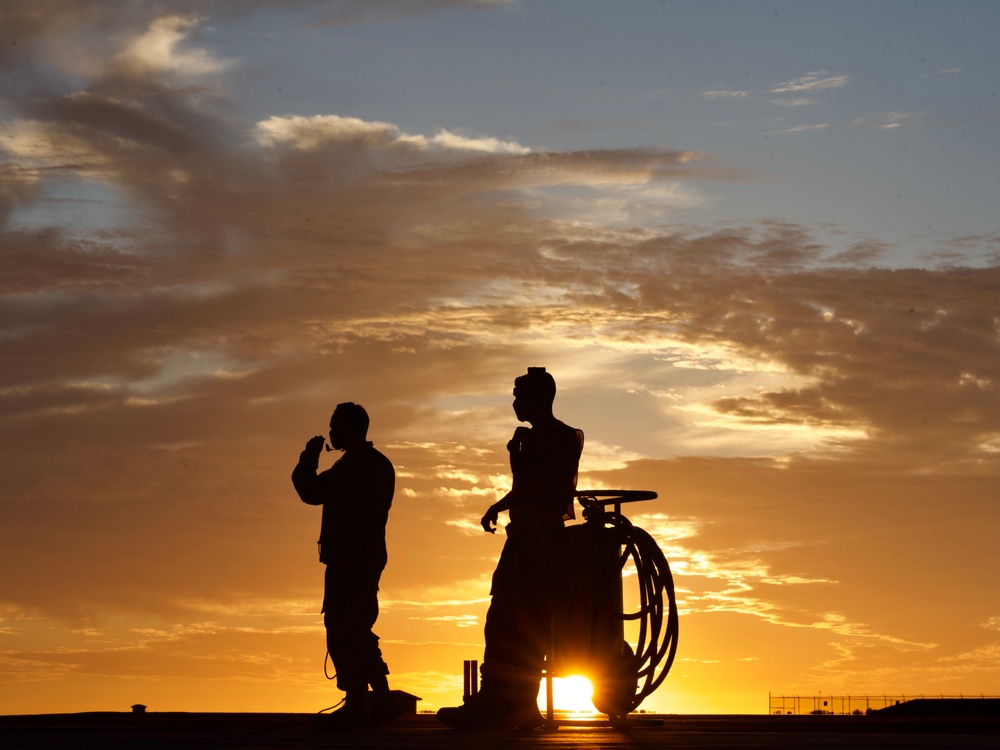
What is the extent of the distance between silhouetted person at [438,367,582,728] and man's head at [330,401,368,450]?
4.78 ft

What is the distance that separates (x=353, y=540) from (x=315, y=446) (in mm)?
938

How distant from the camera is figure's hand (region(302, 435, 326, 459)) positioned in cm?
1368

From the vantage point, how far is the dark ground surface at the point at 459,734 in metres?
9.58

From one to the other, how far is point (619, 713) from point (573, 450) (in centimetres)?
257

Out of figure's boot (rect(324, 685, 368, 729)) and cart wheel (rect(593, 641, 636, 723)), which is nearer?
figure's boot (rect(324, 685, 368, 729))

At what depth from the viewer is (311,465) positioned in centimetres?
1368

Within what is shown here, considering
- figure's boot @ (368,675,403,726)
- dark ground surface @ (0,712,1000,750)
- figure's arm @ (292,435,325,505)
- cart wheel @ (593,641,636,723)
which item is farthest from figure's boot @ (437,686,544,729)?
figure's arm @ (292,435,325,505)

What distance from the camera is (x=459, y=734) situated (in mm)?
11641

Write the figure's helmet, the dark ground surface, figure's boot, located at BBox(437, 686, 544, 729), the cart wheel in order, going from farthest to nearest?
1. the cart wheel
2. the figure's helmet
3. figure's boot, located at BBox(437, 686, 544, 729)
4. the dark ground surface

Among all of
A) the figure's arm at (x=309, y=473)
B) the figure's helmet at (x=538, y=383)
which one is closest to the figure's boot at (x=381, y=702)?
the figure's arm at (x=309, y=473)

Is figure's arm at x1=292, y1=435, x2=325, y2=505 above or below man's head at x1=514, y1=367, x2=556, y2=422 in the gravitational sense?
below

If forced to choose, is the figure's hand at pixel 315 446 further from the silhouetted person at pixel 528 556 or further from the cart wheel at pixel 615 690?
the cart wheel at pixel 615 690

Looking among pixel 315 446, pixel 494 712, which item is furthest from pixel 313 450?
pixel 494 712

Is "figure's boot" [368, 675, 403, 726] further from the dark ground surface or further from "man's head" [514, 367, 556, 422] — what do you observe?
"man's head" [514, 367, 556, 422]
